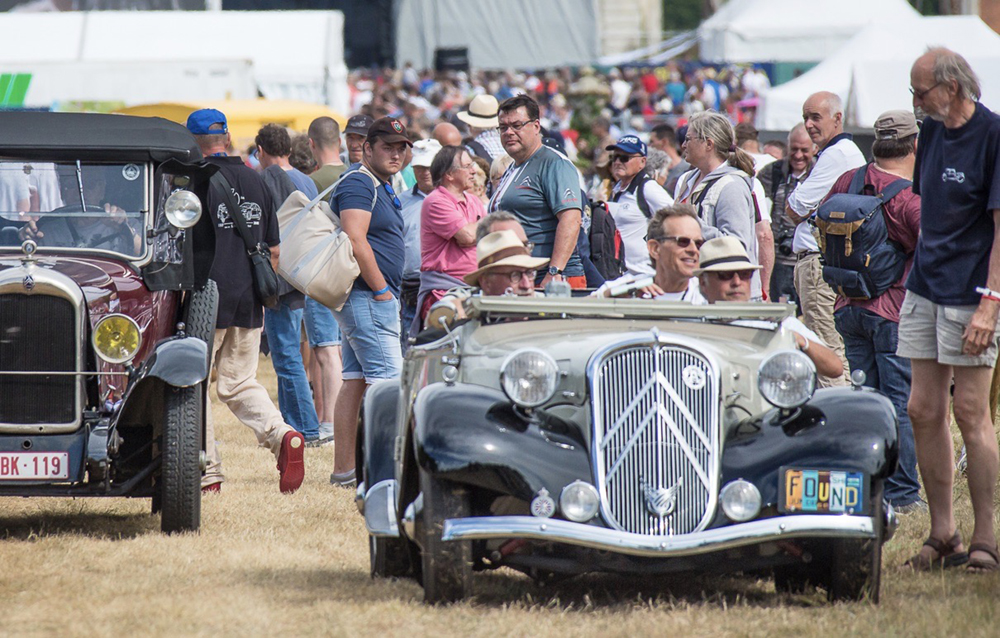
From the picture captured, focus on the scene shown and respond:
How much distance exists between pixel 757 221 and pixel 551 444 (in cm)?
418

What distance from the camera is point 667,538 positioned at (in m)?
4.37

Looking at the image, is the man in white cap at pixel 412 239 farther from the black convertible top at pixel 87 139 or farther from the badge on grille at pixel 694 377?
the badge on grille at pixel 694 377

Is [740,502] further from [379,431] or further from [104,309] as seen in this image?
[104,309]

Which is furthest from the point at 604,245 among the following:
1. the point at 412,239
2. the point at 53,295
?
the point at 53,295

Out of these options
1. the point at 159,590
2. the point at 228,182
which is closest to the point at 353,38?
the point at 228,182

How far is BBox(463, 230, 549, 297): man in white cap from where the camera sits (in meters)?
5.70

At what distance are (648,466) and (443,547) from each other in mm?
718

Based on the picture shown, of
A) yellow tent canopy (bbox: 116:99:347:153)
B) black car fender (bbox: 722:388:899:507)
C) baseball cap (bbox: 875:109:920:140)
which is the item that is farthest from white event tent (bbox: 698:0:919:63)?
black car fender (bbox: 722:388:899:507)

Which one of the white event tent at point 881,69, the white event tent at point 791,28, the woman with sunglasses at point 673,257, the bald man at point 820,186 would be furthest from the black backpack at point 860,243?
the white event tent at point 791,28

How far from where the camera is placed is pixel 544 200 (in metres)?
7.37

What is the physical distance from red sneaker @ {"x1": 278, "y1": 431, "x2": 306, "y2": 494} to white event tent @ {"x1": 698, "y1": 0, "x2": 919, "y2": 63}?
20.5 meters

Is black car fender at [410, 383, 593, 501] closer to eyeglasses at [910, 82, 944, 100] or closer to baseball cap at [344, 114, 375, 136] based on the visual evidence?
eyeglasses at [910, 82, 944, 100]

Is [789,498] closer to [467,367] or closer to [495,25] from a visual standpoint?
[467,367]

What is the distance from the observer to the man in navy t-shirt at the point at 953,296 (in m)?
5.17
